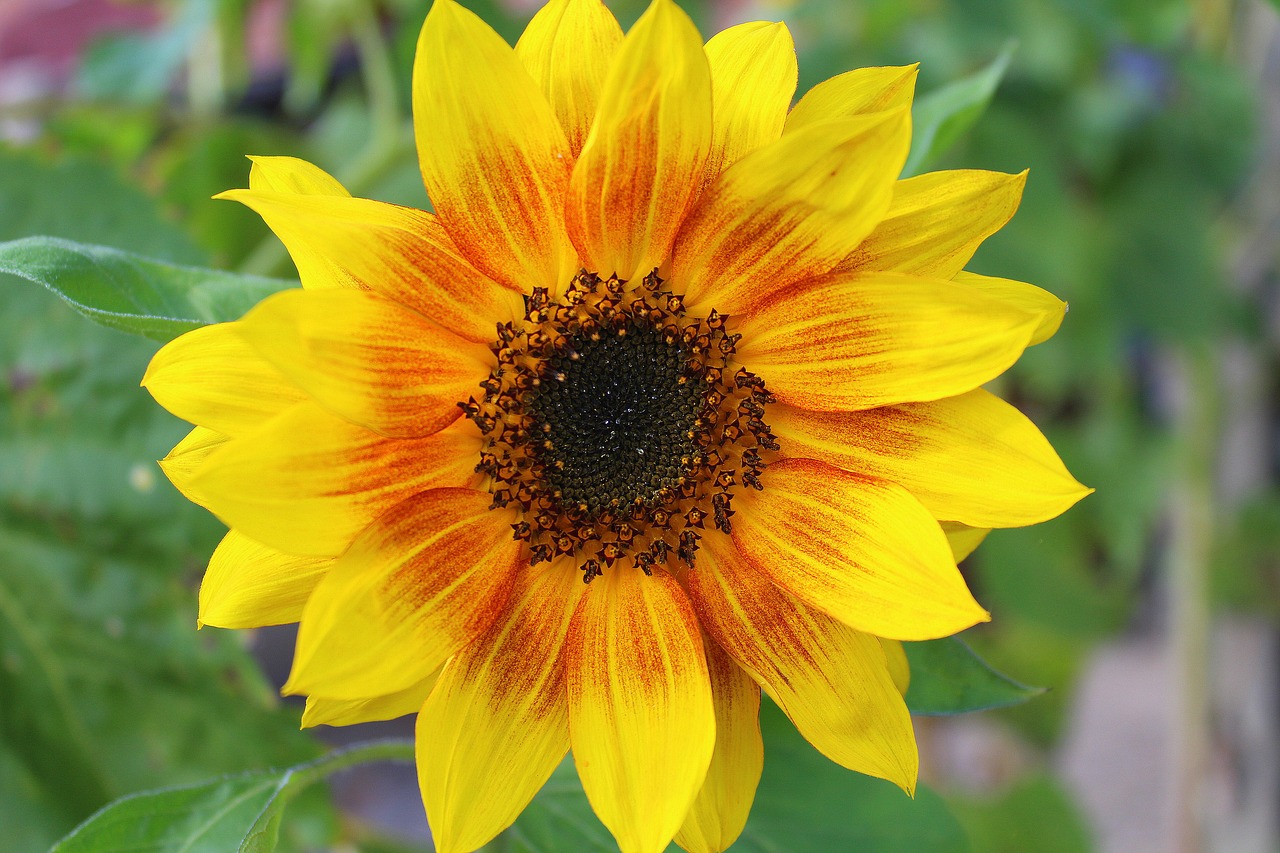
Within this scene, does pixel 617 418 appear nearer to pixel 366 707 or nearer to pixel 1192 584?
pixel 366 707

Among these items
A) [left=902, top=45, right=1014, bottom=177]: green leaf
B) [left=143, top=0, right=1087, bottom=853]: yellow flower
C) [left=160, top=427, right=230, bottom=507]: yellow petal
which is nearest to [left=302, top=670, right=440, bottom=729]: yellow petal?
[left=143, top=0, right=1087, bottom=853]: yellow flower

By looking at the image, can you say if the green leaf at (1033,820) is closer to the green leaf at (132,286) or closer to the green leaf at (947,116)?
the green leaf at (947,116)

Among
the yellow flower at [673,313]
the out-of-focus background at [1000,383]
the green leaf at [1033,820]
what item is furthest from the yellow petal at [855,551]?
the green leaf at [1033,820]

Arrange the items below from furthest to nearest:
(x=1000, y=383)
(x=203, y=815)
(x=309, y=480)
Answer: (x=1000, y=383) → (x=203, y=815) → (x=309, y=480)

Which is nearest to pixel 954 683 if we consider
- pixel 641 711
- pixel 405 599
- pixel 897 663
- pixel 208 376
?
pixel 897 663

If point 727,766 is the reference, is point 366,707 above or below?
above

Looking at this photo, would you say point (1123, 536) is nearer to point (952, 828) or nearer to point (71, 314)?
point (952, 828)
